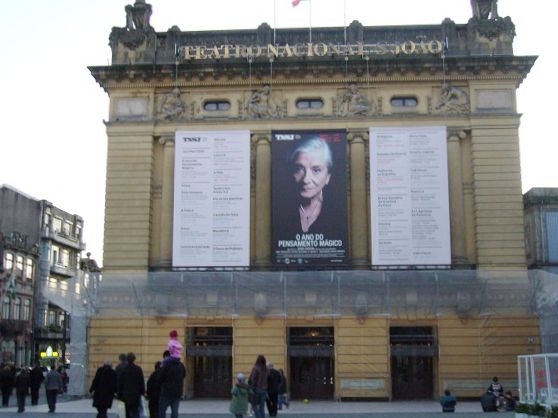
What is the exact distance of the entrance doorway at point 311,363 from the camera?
34.2 meters

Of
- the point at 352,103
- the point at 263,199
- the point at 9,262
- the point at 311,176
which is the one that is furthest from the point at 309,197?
the point at 9,262

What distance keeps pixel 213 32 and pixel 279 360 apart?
15.7m

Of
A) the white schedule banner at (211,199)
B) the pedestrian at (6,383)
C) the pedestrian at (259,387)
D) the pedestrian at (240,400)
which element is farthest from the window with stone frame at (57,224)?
the pedestrian at (240,400)

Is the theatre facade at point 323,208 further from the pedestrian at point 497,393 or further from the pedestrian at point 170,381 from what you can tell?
the pedestrian at point 170,381

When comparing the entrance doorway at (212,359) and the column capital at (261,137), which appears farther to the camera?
the column capital at (261,137)

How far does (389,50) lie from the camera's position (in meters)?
36.2

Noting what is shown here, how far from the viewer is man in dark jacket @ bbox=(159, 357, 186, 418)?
1625 centimetres

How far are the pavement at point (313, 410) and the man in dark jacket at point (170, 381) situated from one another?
358 inches

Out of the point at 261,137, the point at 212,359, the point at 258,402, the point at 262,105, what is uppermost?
the point at 262,105

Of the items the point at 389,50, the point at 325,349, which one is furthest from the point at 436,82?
the point at 325,349

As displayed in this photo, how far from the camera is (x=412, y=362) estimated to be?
1357 inches

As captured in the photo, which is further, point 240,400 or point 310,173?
point 310,173

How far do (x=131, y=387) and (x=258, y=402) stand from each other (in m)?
5.41

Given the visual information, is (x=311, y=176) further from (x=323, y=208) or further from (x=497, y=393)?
(x=497, y=393)
